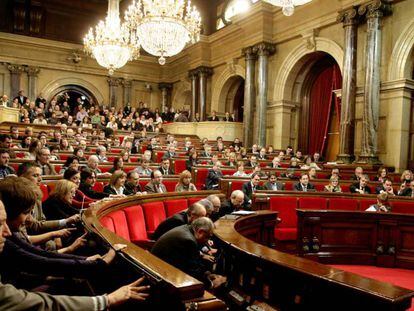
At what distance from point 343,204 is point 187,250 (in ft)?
12.1

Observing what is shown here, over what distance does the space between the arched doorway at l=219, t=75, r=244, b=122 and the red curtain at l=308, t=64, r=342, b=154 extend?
12.1 ft

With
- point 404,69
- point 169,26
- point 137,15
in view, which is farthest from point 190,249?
point 404,69

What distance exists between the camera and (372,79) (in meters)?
8.63

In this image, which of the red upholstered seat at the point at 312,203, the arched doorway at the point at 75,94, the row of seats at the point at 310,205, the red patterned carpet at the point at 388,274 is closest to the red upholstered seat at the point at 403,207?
the row of seats at the point at 310,205

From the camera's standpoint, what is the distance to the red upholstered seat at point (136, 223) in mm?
3604

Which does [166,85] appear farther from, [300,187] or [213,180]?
[300,187]

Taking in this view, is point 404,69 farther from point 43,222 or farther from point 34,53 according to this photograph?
point 34,53

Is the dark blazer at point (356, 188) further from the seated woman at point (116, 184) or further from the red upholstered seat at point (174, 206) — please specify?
the seated woman at point (116, 184)

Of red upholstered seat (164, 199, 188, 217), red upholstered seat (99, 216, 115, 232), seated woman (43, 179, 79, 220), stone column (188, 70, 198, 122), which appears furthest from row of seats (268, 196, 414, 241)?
stone column (188, 70, 198, 122)

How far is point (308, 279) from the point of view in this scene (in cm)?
176

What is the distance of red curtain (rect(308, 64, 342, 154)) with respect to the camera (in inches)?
438

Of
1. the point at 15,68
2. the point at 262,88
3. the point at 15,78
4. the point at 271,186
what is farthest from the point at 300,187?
the point at 15,68

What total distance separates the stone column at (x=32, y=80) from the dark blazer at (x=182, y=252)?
49.3ft

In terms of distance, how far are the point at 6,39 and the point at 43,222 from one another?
47.7 ft
